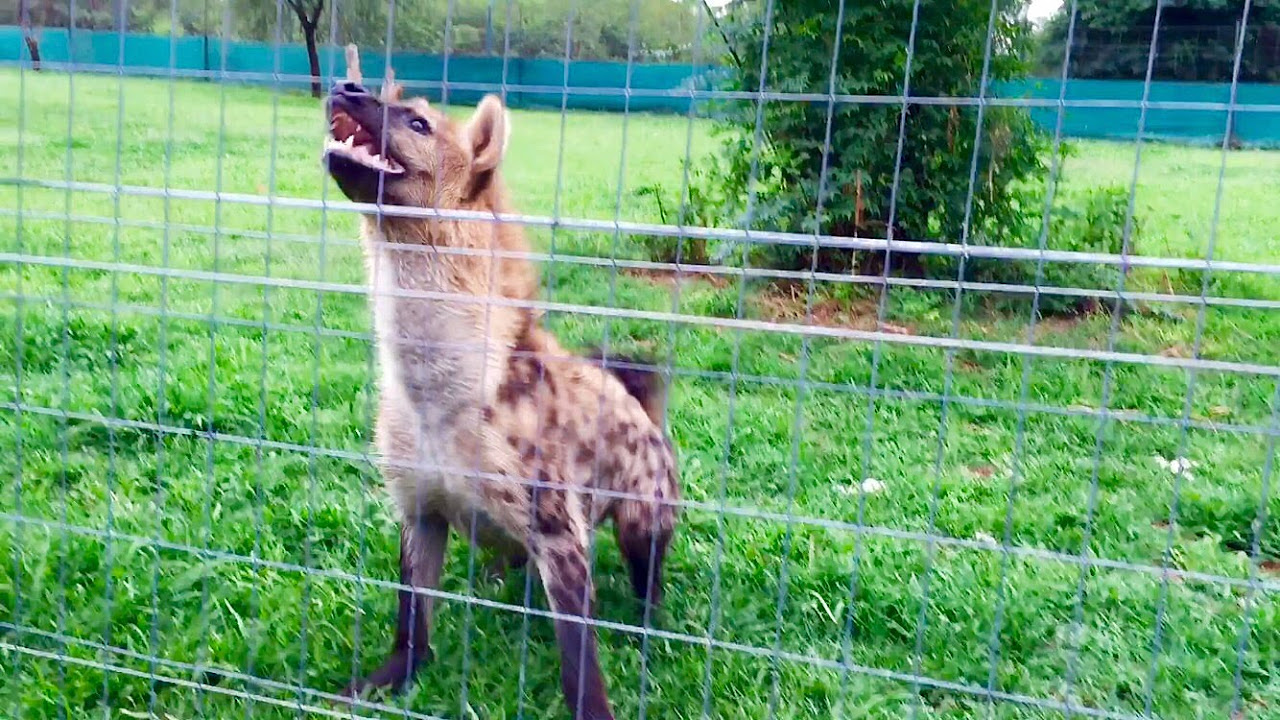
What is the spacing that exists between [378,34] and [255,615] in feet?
5.09

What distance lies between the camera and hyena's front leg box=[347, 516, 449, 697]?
9.92ft

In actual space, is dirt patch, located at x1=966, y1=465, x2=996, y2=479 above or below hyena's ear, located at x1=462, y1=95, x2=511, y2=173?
below

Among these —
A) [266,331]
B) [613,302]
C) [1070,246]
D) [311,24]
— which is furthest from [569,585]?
[1070,246]

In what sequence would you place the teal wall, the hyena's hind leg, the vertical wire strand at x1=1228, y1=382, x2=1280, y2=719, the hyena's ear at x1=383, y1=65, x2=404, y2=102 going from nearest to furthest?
the vertical wire strand at x1=1228, y1=382, x2=1280, y2=719, the teal wall, the hyena's ear at x1=383, y1=65, x2=404, y2=102, the hyena's hind leg

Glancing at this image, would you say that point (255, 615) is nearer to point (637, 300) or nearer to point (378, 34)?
point (378, 34)

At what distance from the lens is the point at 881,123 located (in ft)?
19.7

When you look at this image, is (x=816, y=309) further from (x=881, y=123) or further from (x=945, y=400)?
(x=945, y=400)

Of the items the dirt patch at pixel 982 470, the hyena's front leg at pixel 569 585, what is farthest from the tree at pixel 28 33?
the dirt patch at pixel 982 470

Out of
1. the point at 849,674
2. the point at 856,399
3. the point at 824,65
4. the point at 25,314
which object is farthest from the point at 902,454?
the point at 25,314

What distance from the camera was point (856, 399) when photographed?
195 inches

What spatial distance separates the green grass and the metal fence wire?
16 mm

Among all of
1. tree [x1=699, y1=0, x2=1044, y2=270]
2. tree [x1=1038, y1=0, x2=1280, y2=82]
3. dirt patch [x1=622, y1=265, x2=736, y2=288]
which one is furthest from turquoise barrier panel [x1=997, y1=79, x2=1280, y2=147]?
dirt patch [x1=622, y1=265, x2=736, y2=288]

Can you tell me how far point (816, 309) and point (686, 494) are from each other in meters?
2.26

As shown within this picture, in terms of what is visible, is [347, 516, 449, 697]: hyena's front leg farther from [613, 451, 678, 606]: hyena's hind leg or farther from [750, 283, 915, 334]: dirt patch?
[750, 283, 915, 334]: dirt patch
